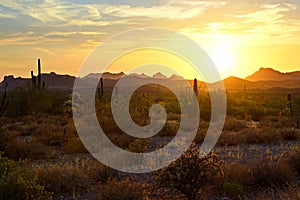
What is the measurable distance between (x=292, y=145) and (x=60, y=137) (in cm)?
930

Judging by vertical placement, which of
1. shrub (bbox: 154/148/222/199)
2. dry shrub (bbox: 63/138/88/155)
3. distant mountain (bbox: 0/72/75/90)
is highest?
distant mountain (bbox: 0/72/75/90)

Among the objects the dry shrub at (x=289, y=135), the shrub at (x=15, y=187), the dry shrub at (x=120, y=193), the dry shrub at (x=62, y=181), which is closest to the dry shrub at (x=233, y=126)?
the dry shrub at (x=289, y=135)

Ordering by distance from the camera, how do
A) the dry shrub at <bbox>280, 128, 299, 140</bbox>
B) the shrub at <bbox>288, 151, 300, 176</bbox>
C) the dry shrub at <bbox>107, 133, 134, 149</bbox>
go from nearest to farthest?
the shrub at <bbox>288, 151, 300, 176</bbox>
the dry shrub at <bbox>107, 133, 134, 149</bbox>
the dry shrub at <bbox>280, 128, 299, 140</bbox>

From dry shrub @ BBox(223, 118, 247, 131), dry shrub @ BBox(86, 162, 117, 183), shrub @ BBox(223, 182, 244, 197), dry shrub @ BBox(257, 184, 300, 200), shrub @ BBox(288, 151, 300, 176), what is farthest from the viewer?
dry shrub @ BBox(223, 118, 247, 131)

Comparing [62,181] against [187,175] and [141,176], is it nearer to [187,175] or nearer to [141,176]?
[141,176]

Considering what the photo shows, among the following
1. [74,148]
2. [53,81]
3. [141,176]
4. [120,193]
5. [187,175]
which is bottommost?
[141,176]

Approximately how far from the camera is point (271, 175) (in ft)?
34.1

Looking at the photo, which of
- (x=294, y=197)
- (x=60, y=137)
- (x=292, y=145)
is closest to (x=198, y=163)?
(x=294, y=197)

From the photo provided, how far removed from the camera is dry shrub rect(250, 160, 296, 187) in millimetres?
10328

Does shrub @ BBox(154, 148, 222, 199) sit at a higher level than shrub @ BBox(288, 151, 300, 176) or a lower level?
higher

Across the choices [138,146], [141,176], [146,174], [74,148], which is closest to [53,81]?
[74,148]

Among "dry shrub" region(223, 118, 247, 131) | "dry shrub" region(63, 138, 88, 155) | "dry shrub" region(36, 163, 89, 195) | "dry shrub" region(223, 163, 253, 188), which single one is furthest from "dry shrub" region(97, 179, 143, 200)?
"dry shrub" region(223, 118, 247, 131)

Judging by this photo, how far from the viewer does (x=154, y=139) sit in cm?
1917

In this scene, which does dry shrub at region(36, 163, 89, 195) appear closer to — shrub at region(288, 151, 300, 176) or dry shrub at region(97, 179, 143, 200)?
dry shrub at region(97, 179, 143, 200)
